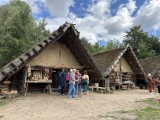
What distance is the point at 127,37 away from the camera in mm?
41625

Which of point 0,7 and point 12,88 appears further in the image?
point 0,7

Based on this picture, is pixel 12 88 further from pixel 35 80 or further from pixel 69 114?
pixel 69 114

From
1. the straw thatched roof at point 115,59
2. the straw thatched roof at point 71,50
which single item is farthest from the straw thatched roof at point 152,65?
the straw thatched roof at point 71,50

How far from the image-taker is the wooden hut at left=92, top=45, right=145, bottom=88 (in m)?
20.1

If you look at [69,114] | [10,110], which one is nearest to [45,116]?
[69,114]

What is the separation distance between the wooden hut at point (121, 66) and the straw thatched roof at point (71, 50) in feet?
7.98

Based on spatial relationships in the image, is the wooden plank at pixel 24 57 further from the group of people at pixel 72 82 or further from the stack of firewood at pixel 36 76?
the group of people at pixel 72 82

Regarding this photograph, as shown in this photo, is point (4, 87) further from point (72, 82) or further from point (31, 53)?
point (72, 82)

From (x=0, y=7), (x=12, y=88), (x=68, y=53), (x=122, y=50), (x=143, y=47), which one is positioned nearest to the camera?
(x=12, y=88)

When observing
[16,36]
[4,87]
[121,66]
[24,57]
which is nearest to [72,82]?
[24,57]

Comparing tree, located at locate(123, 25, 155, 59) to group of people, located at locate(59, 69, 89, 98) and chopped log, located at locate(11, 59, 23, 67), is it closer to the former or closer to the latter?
group of people, located at locate(59, 69, 89, 98)

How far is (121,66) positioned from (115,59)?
2.29 m

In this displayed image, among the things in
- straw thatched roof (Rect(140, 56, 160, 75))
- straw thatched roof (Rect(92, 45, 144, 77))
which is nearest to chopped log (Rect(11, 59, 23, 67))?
straw thatched roof (Rect(92, 45, 144, 77))

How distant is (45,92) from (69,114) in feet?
24.1
